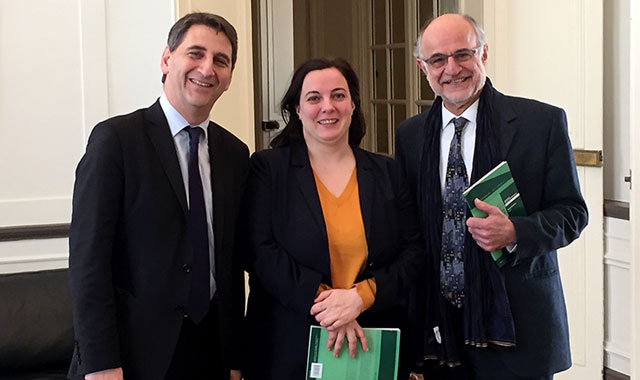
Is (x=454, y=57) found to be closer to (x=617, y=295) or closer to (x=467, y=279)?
(x=467, y=279)

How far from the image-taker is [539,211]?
77.8 inches

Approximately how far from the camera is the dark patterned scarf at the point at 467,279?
77.2 inches

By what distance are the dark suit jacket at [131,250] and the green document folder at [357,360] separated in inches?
10.6

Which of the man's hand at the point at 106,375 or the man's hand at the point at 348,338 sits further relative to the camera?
the man's hand at the point at 348,338

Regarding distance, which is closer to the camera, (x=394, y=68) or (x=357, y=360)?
(x=357, y=360)

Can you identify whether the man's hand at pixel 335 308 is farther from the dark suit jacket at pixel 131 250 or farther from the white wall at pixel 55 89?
the white wall at pixel 55 89

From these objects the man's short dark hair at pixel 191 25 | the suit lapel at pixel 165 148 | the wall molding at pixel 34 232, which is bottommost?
the wall molding at pixel 34 232

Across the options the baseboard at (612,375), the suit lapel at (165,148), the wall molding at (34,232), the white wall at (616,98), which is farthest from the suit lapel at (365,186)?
the baseboard at (612,375)

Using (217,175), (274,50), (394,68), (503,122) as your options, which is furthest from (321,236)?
(394,68)

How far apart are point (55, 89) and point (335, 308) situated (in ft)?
5.32

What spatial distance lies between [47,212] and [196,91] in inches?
53.3

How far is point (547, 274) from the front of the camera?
1996 mm

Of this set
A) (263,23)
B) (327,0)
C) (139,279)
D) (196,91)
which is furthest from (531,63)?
(327,0)

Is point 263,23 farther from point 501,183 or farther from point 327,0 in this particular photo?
point 501,183
